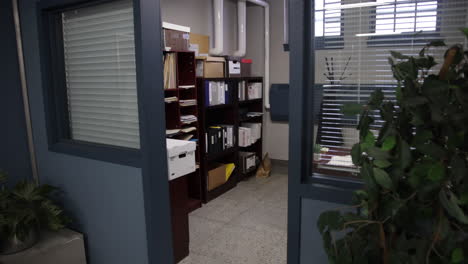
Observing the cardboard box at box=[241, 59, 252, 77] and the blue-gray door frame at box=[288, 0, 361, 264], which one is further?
the cardboard box at box=[241, 59, 252, 77]

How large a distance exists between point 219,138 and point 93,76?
205 cm

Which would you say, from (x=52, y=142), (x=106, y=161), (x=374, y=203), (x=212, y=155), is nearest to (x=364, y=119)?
(x=374, y=203)

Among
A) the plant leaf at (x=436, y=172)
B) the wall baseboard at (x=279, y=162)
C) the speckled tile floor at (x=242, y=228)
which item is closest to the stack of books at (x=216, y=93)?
the speckled tile floor at (x=242, y=228)

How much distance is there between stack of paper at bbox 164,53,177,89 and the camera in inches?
132

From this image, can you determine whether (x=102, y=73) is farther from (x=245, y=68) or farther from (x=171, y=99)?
(x=245, y=68)

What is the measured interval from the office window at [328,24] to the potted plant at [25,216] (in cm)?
195

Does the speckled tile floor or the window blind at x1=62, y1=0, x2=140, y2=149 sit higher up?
the window blind at x1=62, y1=0, x2=140, y2=149

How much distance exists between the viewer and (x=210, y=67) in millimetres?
4078

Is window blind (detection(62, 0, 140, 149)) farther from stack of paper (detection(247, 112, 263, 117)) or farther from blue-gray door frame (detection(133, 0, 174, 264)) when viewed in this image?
stack of paper (detection(247, 112, 263, 117))

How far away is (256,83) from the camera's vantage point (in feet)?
16.0

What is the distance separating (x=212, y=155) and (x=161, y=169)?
6.75 ft

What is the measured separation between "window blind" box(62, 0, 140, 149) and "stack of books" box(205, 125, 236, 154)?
1705mm

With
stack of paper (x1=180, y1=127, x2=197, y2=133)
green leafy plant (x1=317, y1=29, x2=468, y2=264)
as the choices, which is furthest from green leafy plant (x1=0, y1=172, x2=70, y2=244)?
green leafy plant (x1=317, y1=29, x2=468, y2=264)

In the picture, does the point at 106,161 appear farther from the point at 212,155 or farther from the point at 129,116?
the point at 212,155
